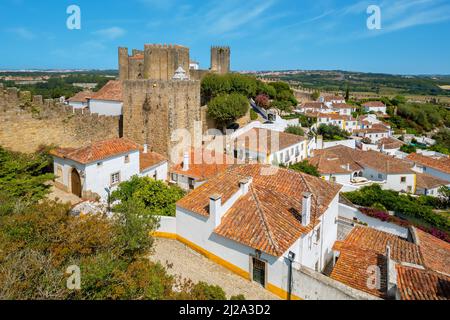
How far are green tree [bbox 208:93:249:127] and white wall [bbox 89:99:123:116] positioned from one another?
20.8ft

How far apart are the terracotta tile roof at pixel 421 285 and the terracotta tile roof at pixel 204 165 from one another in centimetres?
953

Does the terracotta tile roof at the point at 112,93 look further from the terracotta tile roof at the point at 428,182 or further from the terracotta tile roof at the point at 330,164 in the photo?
the terracotta tile roof at the point at 428,182

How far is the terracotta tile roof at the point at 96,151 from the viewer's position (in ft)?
43.6

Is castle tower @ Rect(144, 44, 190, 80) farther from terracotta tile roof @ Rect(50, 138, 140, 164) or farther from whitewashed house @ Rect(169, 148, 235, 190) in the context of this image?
terracotta tile roof @ Rect(50, 138, 140, 164)

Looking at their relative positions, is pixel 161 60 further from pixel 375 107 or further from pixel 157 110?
pixel 375 107

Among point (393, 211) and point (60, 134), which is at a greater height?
point (60, 134)

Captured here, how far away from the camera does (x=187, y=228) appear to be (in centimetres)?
1030

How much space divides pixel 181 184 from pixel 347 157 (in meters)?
18.6

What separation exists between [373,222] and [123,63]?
2083 centimetres

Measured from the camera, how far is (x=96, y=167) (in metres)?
13.5

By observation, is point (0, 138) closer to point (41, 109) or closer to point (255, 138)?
point (41, 109)

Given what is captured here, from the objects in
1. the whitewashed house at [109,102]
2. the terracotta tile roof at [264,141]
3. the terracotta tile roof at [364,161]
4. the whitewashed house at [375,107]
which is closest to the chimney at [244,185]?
the terracotta tile roof at [264,141]

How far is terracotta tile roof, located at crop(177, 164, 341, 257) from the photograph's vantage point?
857 centimetres
